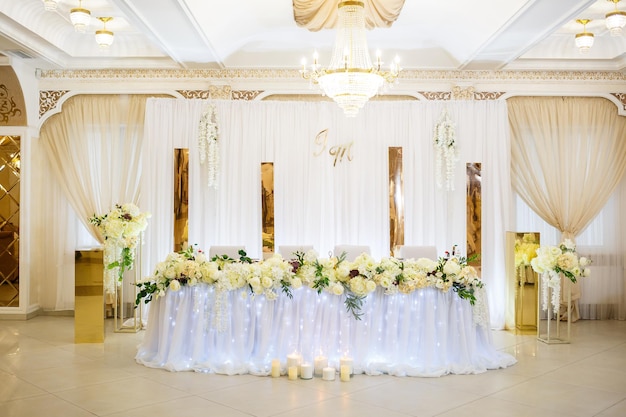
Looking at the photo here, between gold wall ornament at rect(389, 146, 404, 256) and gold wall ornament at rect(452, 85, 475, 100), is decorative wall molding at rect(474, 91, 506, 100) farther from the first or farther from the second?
gold wall ornament at rect(389, 146, 404, 256)

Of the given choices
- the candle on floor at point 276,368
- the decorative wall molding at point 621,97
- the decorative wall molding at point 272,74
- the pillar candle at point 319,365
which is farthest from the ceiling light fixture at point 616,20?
the candle on floor at point 276,368

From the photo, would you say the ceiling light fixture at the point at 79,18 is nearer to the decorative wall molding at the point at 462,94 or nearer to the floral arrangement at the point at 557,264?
the decorative wall molding at the point at 462,94

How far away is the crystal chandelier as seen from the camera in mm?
5352

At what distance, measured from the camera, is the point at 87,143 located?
845cm

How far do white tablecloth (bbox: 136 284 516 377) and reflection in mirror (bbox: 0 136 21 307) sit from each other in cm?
355

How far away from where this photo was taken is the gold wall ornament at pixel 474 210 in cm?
824

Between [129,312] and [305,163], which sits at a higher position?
[305,163]

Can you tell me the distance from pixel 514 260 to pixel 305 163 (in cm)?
294

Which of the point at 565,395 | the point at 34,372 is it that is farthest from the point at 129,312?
the point at 565,395

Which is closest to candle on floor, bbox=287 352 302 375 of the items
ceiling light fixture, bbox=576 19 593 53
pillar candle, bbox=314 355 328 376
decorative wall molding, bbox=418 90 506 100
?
pillar candle, bbox=314 355 328 376

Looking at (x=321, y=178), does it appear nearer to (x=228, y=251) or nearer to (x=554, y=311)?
(x=228, y=251)

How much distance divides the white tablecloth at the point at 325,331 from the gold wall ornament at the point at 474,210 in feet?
8.91

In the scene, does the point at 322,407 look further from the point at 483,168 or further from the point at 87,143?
the point at 87,143

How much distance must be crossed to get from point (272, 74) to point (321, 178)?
5.10ft
